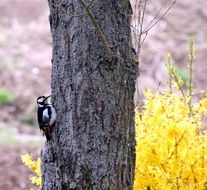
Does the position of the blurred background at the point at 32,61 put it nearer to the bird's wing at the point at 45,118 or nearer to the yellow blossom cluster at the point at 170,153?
the yellow blossom cluster at the point at 170,153

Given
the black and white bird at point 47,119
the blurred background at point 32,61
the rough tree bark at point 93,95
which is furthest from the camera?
the blurred background at point 32,61

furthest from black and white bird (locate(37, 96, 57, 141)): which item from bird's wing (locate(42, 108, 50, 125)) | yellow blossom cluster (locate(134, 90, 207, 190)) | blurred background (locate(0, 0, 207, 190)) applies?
blurred background (locate(0, 0, 207, 190))

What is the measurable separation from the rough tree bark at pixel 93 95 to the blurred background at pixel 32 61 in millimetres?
3903

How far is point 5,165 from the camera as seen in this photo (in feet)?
23.4

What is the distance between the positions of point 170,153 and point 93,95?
0.56 meters

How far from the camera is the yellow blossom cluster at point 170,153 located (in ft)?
10.4

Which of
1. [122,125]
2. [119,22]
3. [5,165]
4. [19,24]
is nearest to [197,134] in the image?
[122,125]

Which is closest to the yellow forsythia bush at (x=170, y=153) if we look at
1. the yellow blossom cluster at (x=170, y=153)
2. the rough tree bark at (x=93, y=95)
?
the yellow blossom cluster at (x=170, y=153)

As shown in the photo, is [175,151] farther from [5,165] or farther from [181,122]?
[5,165]

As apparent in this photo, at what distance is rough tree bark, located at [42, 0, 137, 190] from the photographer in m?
2.94

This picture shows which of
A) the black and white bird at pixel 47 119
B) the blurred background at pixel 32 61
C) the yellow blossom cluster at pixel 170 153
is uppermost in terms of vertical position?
the blurred background at pixel 32 61

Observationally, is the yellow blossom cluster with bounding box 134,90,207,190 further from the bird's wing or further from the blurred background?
Answer: the blurred background

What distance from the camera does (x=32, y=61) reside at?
11016 mm

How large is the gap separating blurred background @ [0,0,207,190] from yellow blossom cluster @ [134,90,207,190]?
369cm
